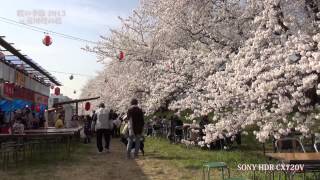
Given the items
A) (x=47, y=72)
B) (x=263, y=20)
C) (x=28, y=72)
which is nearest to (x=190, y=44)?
(x=263, y=20)

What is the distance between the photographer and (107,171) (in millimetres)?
10945

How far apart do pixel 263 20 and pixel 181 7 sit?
5189 mm

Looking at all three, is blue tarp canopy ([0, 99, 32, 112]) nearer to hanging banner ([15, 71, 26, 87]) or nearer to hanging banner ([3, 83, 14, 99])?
hanging banner ([3, 83, 14, 99])

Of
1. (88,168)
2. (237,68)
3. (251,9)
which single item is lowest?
(88,168)

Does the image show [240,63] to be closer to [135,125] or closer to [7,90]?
[135,125]

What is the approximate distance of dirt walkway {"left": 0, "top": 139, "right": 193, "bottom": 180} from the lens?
33.3ft

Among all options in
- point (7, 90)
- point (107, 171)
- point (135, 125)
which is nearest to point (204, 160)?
point (135, 125)

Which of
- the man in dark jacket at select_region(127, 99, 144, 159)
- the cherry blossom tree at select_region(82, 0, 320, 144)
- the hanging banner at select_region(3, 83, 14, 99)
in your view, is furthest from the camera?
the hanging banner at select_region(3, 83, 14, 99)

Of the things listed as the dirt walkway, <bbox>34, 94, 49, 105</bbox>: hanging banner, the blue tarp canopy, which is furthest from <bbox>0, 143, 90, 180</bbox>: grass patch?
<bbox>34, 94, 49, 105</bbox>: hanging banner

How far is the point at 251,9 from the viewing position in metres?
14.2

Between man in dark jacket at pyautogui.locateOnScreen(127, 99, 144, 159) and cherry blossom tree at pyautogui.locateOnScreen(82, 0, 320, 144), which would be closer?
cherry blossom tree at pyautogui.locateOnScreen(82, 0, 320, 144)

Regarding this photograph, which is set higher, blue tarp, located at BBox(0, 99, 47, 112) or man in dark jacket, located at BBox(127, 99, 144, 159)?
blue tarp, located at BBox(0, 99, 47, 112)

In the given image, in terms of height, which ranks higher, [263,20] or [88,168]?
[263,20]

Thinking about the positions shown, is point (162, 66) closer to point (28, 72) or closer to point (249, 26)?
point (249, 26)
